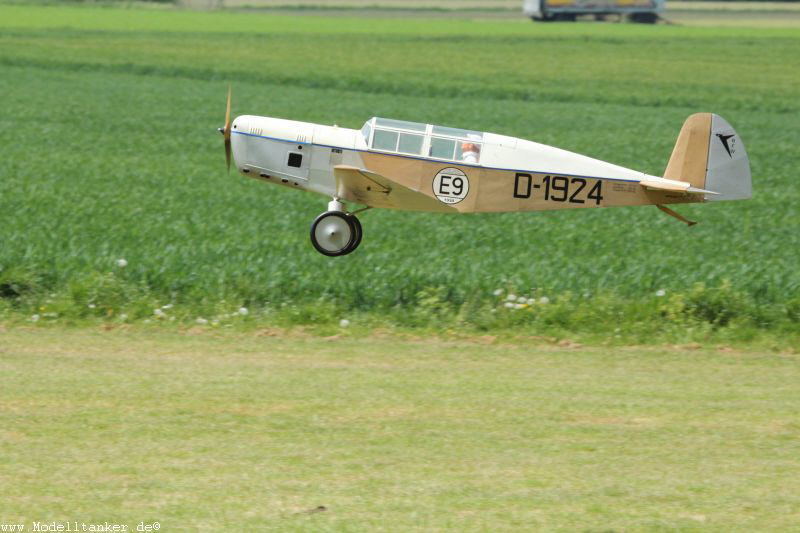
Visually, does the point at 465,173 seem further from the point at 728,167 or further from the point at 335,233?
the point at 728,167

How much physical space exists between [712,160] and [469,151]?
56.7 inches

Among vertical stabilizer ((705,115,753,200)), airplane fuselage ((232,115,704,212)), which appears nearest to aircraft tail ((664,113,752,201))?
vertical stabilizer ((705,115,753,200))

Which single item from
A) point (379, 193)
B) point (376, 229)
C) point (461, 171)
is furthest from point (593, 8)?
point (379, 193)

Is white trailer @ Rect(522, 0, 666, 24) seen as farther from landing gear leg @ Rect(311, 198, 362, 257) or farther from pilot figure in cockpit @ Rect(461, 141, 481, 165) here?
landing gear leg @ Rect(311, 198, 362, 257)

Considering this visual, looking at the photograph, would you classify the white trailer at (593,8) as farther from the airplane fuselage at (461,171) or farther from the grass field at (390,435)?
the airplane fuselage at (461,171)

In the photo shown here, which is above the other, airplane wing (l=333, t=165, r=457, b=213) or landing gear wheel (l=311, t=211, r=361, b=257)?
airplane wing (l=333, t=165, r=457, b=213)

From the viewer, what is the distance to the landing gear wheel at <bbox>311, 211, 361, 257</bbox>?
5305 millimetres

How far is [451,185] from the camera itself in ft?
18.2

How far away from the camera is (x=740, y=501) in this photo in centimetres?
1262

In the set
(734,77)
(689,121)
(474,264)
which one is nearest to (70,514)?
(689,121)

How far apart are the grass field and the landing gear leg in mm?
6772

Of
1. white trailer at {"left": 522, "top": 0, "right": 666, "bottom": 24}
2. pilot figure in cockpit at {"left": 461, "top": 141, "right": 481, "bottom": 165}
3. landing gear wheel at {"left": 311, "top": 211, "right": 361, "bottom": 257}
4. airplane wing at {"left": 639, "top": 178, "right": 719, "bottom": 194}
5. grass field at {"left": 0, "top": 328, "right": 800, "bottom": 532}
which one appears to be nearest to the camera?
landing gear wheel at {"left": 311, "top": 211, "right": 361, "bottom": 257}

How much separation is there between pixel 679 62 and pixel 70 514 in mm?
85656

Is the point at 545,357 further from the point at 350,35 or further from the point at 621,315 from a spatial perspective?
the point at 350,35
